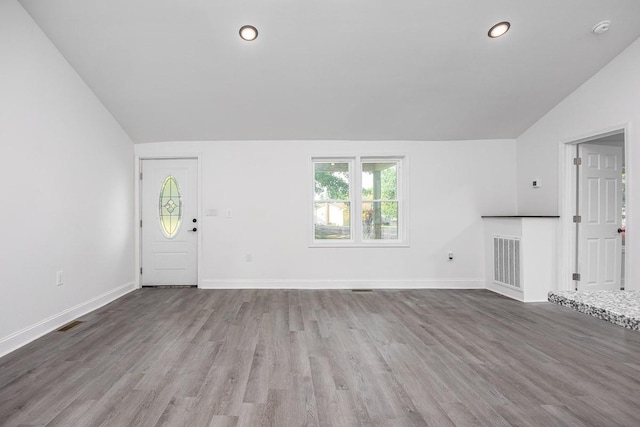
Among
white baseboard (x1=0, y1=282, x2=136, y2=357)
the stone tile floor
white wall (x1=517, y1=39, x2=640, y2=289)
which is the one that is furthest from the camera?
white wall (x1=517, y1=39, x2=640, y2=289)

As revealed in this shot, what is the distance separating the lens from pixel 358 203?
190 inches

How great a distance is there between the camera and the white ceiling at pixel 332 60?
111 inches

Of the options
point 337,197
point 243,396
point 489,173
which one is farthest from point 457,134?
point 243,396

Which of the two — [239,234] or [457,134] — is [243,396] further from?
[457,134]

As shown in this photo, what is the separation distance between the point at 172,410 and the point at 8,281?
77.6 inches

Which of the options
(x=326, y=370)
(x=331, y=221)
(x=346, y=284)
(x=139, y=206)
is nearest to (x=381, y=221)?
(x=331, y=221)

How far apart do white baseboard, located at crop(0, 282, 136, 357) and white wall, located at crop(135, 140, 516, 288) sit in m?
1.23

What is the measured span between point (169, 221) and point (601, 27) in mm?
5641

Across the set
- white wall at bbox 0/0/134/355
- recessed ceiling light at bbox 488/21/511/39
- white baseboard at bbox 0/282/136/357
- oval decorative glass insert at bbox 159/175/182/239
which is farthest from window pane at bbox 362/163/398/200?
white baseboard at bbox 0/282/136/357

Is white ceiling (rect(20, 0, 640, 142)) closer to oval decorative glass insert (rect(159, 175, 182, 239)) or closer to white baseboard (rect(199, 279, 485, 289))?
oval decorative glass insert (rect(159, 175, 182, 239))

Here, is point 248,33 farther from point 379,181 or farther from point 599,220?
point 599,220

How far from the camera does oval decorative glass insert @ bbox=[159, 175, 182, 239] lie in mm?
4801

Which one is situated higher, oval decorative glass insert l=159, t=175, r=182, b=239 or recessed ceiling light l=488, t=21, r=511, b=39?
recessed ceiling light l=488, t=21, r=511, b=39

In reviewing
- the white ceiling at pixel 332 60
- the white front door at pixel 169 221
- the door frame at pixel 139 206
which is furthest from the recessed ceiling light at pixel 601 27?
the white front door at pixel 169 221
